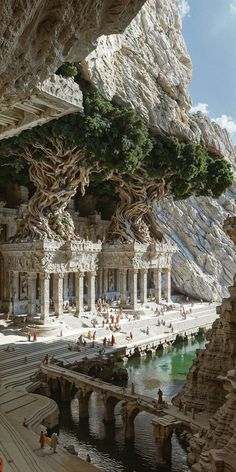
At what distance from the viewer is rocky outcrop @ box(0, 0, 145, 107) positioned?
478 cm

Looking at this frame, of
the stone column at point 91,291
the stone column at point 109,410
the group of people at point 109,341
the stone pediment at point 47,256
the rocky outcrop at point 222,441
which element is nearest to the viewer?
the rocky outcrop at point 222,441

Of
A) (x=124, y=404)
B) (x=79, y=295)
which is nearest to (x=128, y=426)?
(x=124, y=404)

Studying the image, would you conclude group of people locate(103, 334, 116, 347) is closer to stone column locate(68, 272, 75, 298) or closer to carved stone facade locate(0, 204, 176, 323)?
carved stone facade locate(0, 204, 176, 323)

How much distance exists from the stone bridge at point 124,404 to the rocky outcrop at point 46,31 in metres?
12.8

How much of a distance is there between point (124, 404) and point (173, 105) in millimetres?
30652

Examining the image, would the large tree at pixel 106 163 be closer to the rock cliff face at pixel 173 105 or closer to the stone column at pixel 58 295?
the rock cliff face at pixel 173 105

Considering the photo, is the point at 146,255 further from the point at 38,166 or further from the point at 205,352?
the point at 205,352

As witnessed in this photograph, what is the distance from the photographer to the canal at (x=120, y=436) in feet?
50.1

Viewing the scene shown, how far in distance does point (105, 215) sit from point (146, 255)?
10448 mm

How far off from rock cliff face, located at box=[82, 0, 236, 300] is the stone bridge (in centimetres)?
2155

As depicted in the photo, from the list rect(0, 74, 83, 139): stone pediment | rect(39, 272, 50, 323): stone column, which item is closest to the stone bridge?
rect(39, 272, 50, 323): stone column

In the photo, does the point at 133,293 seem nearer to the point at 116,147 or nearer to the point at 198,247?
the point at 198,247

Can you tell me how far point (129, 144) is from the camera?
30.2 meters

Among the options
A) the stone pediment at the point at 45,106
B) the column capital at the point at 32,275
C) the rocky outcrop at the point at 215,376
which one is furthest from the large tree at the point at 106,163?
the rocky outcrop at the point at 215,376
